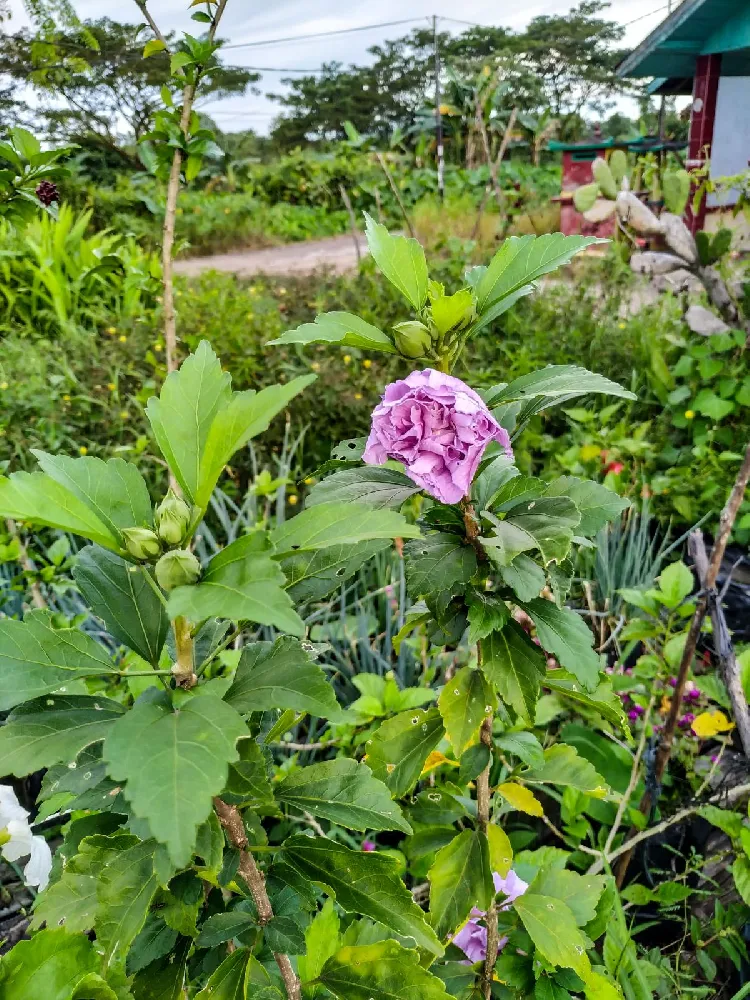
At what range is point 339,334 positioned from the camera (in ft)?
2.03

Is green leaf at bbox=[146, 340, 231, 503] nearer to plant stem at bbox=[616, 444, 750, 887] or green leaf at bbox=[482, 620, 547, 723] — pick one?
green leaf at bbox=[482, 620, 547, 723]

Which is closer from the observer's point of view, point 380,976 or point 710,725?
point 380,976

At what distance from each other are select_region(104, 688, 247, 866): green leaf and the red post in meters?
5.09

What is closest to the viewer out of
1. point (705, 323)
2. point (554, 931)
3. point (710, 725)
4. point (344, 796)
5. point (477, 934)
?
point (344, 796)

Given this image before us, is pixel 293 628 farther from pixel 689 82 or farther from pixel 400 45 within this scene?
pixel 400 45

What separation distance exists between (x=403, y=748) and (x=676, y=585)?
2.24 ft


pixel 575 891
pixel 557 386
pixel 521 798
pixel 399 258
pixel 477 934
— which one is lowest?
pixel 477 934

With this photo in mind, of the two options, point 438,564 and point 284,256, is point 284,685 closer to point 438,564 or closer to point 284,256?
point 438,564

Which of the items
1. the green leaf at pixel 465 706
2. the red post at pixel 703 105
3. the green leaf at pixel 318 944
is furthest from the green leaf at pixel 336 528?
the red post at pixel 703 105

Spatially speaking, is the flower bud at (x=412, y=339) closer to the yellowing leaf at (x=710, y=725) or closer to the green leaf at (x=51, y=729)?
the green leaf at (x=51, y=729)

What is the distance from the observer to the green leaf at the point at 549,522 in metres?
0.61

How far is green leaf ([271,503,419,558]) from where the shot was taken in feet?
1.47

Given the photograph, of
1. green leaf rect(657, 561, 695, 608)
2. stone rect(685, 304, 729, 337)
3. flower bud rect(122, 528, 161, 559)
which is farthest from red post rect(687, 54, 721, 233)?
flower bud rect(122, 528, 161, 559)

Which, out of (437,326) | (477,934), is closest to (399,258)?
(437,326)
